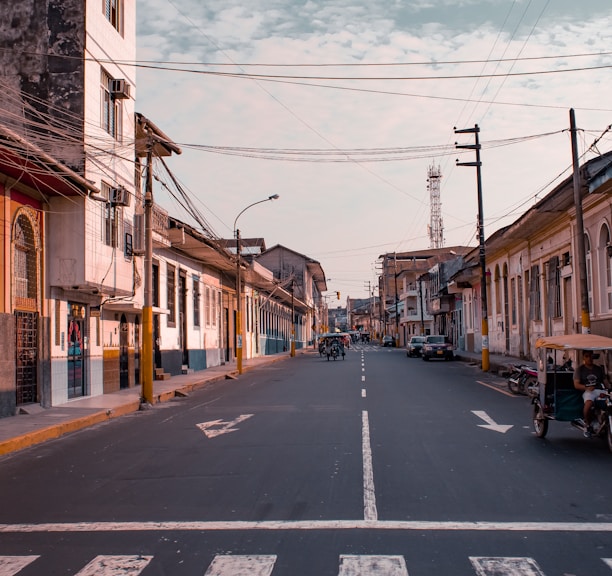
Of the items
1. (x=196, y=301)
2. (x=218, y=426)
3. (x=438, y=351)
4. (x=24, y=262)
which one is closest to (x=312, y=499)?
(x=218, y=426)

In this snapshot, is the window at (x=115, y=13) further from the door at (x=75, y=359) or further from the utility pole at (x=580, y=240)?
the utility pole at (x=580, y=240)

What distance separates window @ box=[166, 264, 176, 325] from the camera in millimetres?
30781

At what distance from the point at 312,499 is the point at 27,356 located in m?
11.1

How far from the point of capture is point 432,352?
147ft

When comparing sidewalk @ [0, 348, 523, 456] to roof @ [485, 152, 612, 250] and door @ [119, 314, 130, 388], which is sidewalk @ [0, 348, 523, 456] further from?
roof @ [485, 152, 612, 250]

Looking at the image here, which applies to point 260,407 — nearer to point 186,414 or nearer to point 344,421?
point 186,414

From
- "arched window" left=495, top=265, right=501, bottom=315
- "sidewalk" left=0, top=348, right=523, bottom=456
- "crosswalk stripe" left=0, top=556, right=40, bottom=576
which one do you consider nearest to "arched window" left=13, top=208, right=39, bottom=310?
"sidewalk" left=0, top=348, right=523, bottom=456

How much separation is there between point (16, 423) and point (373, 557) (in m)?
10.7

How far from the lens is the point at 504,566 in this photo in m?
5.57

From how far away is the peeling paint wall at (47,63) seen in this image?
1823 centimetres

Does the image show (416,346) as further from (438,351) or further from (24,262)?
(24,262)

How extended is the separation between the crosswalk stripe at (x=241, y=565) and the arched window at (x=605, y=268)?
20.3m

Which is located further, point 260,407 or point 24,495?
point 260,407

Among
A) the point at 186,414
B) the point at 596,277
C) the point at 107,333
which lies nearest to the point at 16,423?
the point at 186,414
